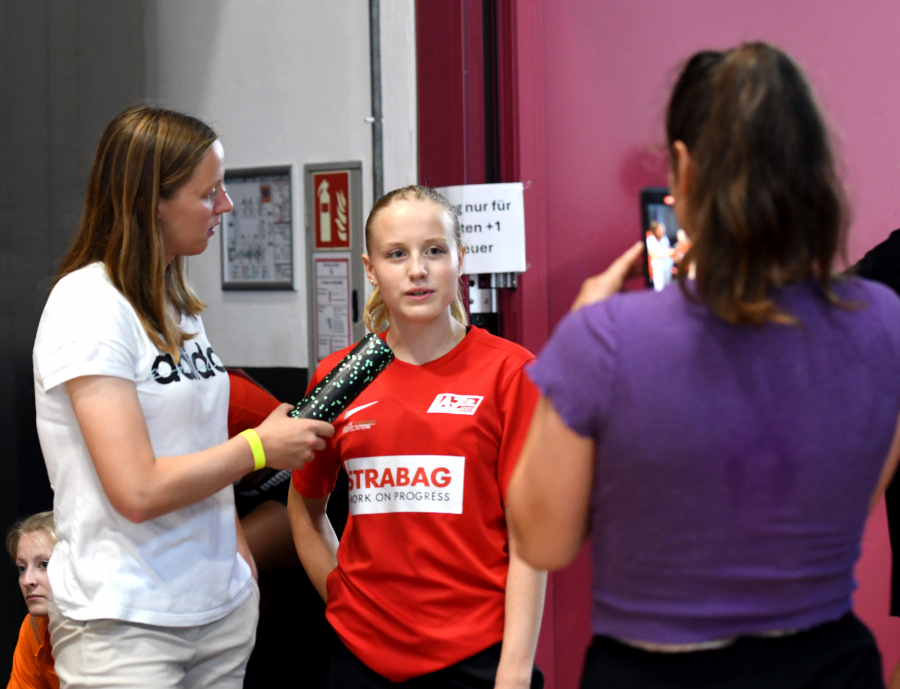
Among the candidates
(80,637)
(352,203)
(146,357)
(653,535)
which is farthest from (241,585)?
(352,203)

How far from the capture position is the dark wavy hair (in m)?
0.77

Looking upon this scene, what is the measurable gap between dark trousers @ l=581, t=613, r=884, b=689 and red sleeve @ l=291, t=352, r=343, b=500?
78 centimetres

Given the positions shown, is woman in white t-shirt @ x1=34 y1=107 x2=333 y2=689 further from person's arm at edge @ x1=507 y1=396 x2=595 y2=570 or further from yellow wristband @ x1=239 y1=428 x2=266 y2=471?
person's arm at edge @ x1=507 y1=396 x2=595 y2=570

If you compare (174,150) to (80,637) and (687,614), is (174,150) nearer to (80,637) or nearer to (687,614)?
(80,637)

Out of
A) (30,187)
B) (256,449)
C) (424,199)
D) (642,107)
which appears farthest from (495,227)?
→ (30,187)

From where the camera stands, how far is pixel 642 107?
6.81ft

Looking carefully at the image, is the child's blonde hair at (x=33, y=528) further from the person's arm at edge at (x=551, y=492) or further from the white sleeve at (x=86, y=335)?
the person's arm at edge at (x=551, y=492)

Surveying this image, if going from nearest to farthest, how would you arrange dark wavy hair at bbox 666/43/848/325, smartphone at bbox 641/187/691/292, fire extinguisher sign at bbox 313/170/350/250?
dark wavy hair at bbox 666/43/848/325, smartphone at bbox 641/187/691/292, fire extinguisher sign at bbox 313/170/350/250

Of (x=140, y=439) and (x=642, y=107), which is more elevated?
(x=642, y=107)

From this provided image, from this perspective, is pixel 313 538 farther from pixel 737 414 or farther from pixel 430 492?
pixel 737 414

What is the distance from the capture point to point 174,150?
1308mm

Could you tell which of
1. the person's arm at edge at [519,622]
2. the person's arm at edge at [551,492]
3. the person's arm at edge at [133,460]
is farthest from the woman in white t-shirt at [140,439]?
the person's arm at edge at [551,492]

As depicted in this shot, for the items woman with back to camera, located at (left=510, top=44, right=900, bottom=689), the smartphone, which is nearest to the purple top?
woman with back to camera, located at (left=510, top=44, right=900, bottom=689)

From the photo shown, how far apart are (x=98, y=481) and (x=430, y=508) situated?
1.65 ft
